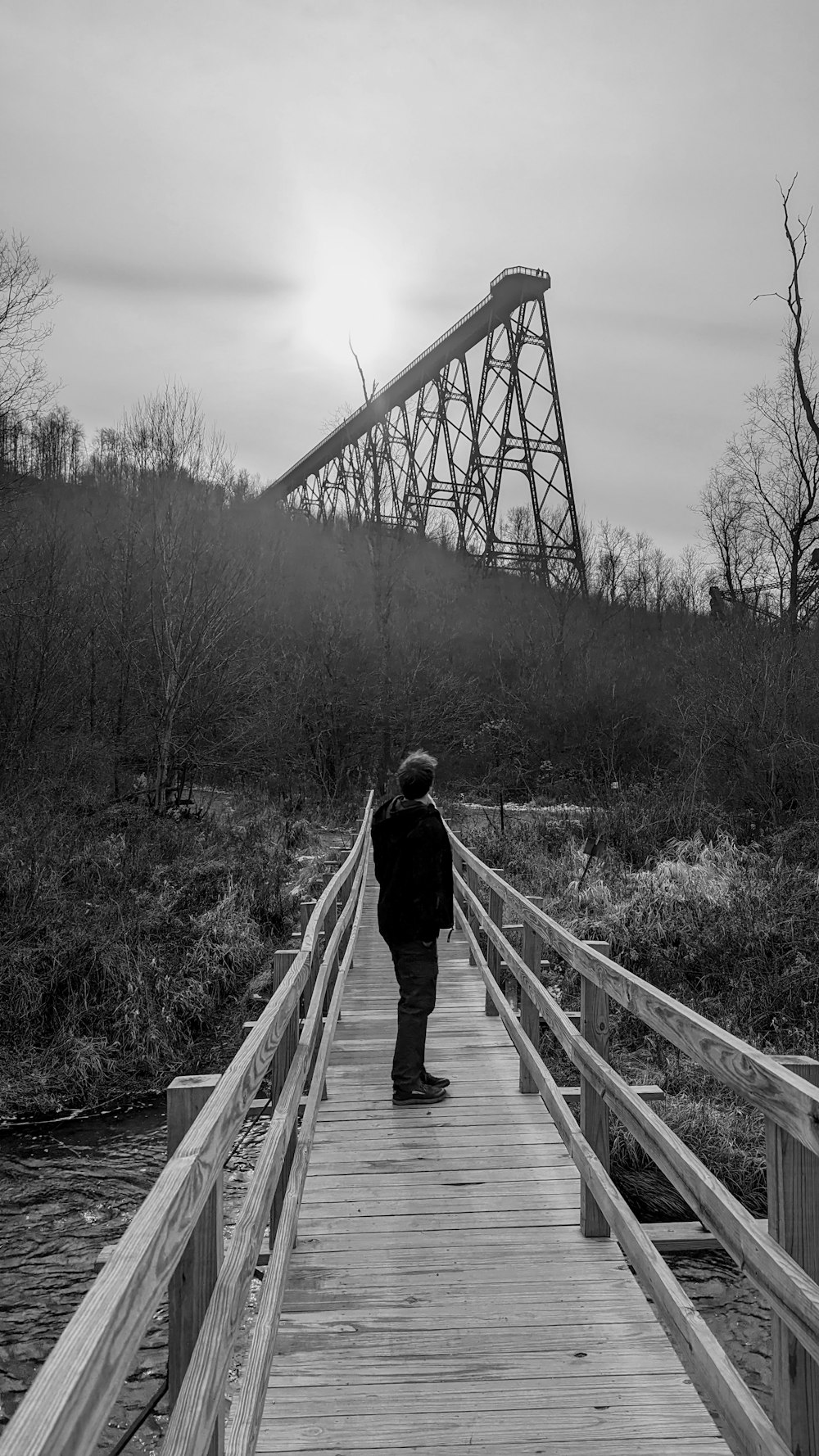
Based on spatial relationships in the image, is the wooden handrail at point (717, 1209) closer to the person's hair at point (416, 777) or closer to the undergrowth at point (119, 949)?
the person's hair at point (416, 777)

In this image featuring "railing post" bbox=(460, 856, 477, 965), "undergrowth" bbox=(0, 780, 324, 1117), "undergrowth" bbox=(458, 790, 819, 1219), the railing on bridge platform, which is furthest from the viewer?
"railing post" bbox=(460, 856, 477, 965)

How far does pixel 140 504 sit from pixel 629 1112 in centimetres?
2636

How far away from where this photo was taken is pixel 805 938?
39.0 feet

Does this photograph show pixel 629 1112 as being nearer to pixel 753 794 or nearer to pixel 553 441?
pixel 753 794

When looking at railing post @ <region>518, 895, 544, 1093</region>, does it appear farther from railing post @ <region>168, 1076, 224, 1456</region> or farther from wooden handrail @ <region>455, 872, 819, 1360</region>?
railing post @ <region>168, 1076, 224, 1456</region>

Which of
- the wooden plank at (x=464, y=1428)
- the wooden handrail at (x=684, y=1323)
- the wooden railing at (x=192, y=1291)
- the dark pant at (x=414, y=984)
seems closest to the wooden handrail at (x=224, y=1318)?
the wooden railing at (x=192, y=1291)

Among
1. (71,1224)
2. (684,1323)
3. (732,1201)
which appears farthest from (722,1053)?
(71,1224)

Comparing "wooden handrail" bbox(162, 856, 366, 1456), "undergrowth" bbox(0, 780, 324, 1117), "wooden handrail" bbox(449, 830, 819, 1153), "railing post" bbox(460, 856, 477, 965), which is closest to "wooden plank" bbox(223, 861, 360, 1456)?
"wooden handrail" bbox(162, 856, 366, 1456)

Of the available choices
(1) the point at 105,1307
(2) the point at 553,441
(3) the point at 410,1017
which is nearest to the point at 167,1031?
(3) the point at 410,1017

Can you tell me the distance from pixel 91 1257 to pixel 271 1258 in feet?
14.3

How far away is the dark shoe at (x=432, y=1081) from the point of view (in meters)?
5.54

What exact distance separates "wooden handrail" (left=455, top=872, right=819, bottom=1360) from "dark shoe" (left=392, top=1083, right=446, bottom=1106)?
1.67 m

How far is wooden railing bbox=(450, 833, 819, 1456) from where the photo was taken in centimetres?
193

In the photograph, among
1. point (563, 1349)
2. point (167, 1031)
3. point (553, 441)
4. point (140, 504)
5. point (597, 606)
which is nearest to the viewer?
point (563, 1349)
